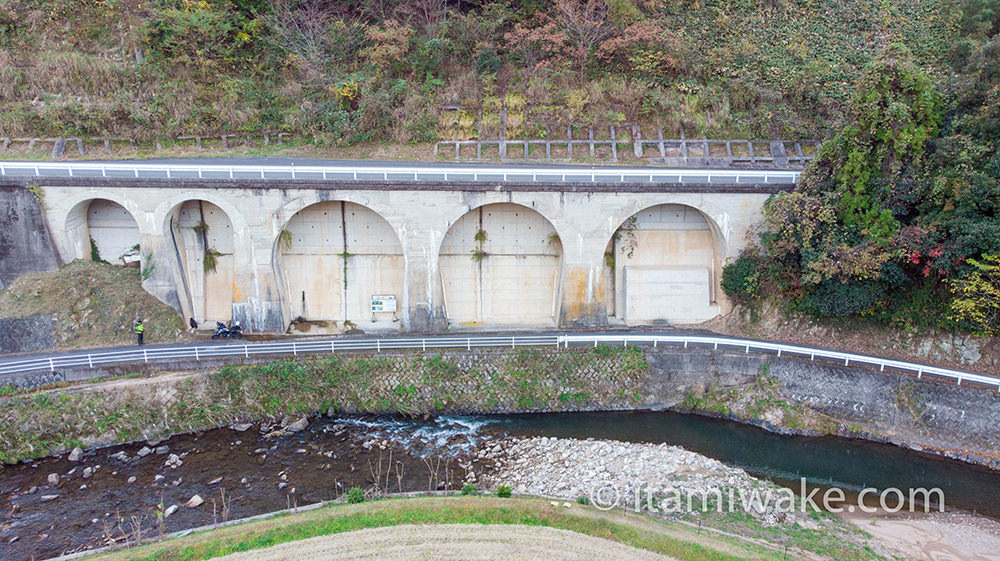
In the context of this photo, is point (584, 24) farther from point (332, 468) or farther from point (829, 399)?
point (332, 468)

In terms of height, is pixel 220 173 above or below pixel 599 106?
below

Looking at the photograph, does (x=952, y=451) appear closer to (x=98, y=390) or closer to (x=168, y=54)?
(x=98, y=390)

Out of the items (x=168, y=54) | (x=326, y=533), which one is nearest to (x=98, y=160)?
(x=168, y=54)

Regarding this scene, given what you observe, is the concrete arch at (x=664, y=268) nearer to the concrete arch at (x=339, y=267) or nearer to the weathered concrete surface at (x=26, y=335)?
the concrete arch at (x=339, y=267)

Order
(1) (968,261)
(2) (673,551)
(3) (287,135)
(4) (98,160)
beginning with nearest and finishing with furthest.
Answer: (2) (673,551) → (1) (968,261) → (4) (98,160) → (3) (287,135)

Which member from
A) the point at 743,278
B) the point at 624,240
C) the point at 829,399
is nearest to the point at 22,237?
the point at 624,240
